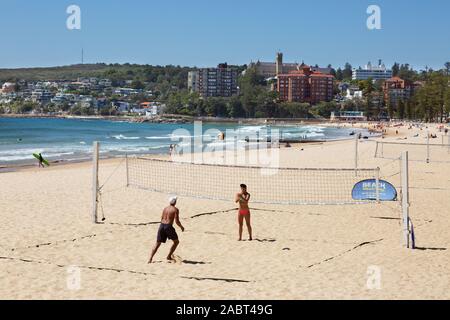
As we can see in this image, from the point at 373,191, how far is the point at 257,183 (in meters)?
5.29

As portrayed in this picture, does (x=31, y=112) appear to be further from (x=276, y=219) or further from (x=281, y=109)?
(x=276, y=219)

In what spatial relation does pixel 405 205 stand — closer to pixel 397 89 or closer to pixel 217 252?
pixel 217 252

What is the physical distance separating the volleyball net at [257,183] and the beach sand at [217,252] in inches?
48.1

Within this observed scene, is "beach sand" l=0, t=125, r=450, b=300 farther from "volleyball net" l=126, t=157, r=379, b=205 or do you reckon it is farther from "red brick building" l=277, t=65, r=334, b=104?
"red brick building" l=277, t=65, r=334, b=104

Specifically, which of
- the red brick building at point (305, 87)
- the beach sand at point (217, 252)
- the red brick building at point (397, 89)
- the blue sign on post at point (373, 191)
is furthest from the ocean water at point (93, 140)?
the red brick building at point (305, 87)

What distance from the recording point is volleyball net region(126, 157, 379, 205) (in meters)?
15.8

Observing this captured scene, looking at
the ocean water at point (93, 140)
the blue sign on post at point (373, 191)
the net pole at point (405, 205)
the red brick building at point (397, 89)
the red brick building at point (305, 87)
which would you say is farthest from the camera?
the red brick building at point (305, 87)

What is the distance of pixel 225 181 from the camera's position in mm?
19203

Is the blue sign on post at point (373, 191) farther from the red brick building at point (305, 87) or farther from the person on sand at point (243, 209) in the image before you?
the red brick building at point (305, 87)

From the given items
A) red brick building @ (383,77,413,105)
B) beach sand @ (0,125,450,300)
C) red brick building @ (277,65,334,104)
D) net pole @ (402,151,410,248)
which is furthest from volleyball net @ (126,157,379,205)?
red brick building @ (277,65,334,104)

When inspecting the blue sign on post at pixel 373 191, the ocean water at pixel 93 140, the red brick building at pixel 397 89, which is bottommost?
the ocean water at pixel 93 140

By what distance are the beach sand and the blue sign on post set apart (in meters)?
0.32

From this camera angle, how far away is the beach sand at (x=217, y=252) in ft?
24.5
